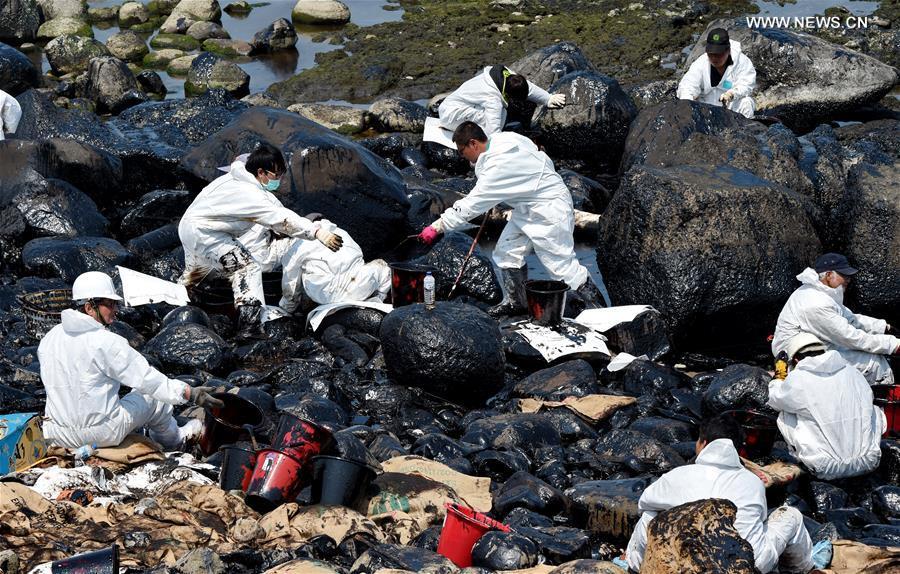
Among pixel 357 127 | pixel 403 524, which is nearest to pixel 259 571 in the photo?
pixel 403 524

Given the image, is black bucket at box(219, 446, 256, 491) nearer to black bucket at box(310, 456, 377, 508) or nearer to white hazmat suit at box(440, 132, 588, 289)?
black bucket at box(310, 456, 377, 508)

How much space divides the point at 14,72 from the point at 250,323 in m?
10.7

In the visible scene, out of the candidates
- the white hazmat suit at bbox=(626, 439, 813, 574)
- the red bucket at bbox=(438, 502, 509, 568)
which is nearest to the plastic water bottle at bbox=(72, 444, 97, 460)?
the red bucket at bbox=(438, 502, 509, 568)

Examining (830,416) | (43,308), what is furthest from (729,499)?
(43,308)

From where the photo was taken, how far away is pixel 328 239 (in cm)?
973

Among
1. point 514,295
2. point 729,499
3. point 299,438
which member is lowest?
point 514,295

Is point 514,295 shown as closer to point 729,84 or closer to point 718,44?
point 718,44

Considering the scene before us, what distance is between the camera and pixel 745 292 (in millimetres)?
10211

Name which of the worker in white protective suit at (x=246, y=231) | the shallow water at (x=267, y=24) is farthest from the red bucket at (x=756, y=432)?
the shallow water at (x=267, y=24)

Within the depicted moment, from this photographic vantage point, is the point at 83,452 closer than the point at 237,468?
No

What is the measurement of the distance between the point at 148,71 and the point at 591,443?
15037mm

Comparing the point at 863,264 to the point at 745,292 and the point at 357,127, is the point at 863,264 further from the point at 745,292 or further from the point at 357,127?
the point at 357,127

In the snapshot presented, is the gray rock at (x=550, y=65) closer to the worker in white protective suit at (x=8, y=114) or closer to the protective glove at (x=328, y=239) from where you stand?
the worker in white protective suit at (x=8, y=114)

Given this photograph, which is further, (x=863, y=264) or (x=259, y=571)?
(x=863, y=264)
